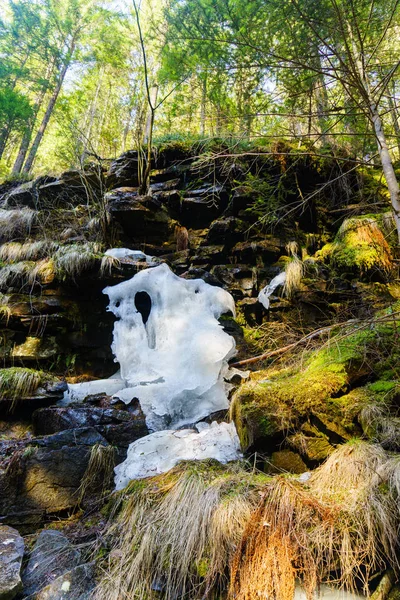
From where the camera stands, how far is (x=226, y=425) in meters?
3.70

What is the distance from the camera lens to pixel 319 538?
1.85 meters

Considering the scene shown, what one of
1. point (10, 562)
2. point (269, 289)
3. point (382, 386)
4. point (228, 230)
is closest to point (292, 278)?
point (269, 289)

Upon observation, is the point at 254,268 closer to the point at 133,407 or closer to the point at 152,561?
the point at 133,407

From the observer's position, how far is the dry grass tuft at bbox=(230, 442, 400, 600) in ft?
5.74

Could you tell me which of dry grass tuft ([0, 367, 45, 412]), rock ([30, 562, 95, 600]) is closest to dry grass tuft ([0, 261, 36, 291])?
dry grass tuft ([0, 367, 45, 412])

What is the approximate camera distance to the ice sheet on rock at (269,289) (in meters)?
5.61

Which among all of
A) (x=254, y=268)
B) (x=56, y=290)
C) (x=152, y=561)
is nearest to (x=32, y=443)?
(x=152, y=561)

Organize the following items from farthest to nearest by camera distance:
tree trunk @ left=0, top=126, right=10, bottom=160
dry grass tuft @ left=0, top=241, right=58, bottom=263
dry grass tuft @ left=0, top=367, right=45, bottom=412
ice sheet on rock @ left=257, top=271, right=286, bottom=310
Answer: tree trunk @ left=0, top=126, right=10, bottom=160 < dry grass tuft @ left=0, top=241, right=58, bottom=263 < ice sheet on rock @ left=257, top=271, right=286, bottom=310 < dry grass tuft @ left=0, top=367, right=45, bottom=412

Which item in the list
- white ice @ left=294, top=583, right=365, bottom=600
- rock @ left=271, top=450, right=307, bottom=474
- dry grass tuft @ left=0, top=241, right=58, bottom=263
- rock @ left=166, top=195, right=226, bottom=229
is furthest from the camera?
rock @ left=166, top=195, right=226, bottom=229

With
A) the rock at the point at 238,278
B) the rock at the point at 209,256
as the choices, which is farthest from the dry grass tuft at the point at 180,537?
the rock at the point at 209,256

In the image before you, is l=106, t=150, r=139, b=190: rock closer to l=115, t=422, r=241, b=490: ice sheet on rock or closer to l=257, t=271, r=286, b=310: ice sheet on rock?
l=257, t=271, r=286, b=310: ice sheet on rock

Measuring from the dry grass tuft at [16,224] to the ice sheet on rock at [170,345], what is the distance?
334cm

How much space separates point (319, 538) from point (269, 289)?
4178 millimetres

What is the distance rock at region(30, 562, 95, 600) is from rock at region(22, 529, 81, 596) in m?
0.06
